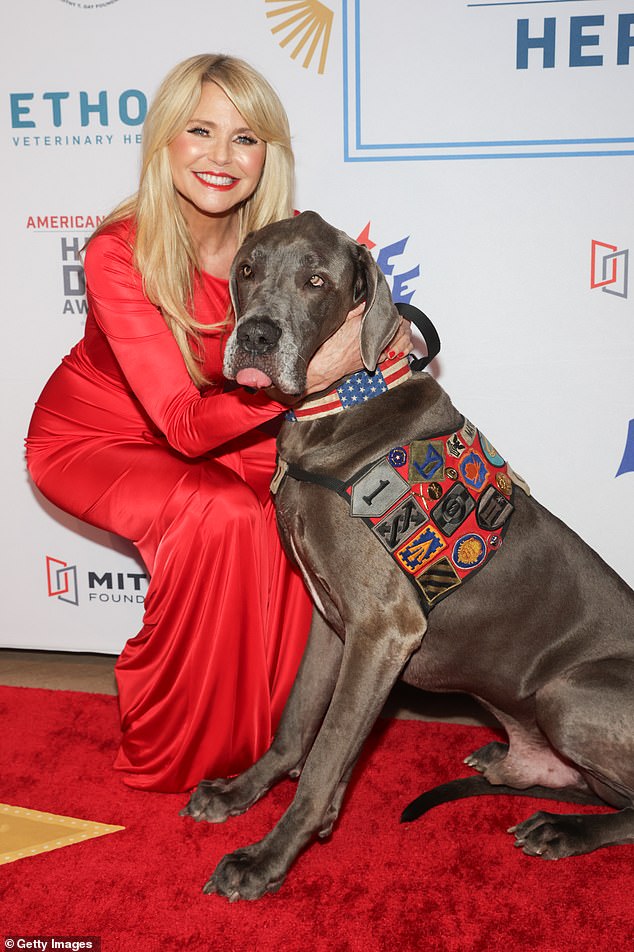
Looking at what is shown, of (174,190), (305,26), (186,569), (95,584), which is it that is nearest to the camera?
(186,569)

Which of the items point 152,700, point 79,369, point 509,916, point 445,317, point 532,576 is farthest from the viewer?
point 445,317

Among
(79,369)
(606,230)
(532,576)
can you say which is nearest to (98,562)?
(79,369)

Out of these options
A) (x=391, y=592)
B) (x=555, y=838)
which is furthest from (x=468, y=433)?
(x=555, y=838)

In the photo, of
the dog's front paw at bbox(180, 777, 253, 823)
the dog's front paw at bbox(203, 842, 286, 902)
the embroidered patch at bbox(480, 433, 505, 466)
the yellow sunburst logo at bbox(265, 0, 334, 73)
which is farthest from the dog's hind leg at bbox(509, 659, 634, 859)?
the yellow sunburst logo at bbox(265, 0, 334, 73)

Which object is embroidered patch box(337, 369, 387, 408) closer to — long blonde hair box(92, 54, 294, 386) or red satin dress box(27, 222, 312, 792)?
red satin dress box(27, 222, 312, 792)

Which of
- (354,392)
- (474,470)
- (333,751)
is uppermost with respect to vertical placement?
(354,392)

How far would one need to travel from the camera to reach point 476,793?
269cm

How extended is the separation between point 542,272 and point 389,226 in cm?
61

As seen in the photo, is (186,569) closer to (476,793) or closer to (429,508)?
(429,508)

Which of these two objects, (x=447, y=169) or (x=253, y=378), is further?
(x=447, y=169)

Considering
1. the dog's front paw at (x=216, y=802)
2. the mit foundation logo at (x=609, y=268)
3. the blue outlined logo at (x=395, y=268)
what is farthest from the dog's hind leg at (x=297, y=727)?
the mit foundation logo at (x=609, y=268)

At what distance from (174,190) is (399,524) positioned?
1.41m

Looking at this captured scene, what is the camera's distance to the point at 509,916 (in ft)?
7.43

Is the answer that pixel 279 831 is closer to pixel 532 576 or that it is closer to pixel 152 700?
pixel 152 700
